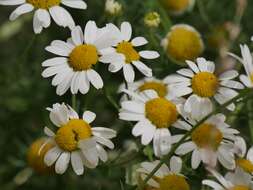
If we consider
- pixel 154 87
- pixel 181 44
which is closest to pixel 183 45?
pixel 181 44

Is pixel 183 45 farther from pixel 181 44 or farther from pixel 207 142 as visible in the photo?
pixel 207 142

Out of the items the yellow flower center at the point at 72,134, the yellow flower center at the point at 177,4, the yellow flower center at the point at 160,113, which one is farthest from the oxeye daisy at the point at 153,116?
the yellow flower center at the point at 177,4

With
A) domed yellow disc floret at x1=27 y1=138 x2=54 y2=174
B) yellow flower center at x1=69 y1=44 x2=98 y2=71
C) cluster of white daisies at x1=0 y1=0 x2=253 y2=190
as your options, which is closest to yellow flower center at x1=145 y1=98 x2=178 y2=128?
cluster of white daisies at x1=0 y1=0 x2=253 y2=190

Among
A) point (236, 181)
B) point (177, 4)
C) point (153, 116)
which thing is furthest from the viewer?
point (177, 4)

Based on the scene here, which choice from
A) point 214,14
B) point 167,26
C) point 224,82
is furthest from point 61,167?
point 214,14

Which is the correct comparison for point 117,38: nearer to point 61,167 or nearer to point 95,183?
point 61,167

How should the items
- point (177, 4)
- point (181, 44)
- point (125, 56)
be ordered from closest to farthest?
point (125, 56), point (181, 44), point (177, 4)

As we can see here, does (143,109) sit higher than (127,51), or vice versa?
(127,51)

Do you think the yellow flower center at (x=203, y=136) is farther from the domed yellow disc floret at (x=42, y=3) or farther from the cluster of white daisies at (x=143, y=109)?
the domed yellow disc floret at (x=42, y=3)

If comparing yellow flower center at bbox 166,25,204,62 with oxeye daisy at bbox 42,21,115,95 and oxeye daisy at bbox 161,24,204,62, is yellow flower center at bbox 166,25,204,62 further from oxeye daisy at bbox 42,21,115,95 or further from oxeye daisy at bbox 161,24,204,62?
oxeye daisy at bbox 42,21,115,95
